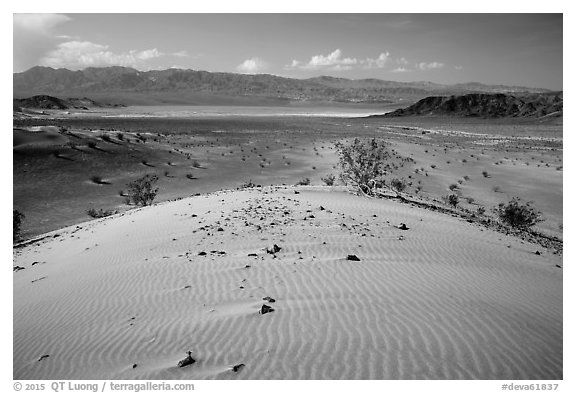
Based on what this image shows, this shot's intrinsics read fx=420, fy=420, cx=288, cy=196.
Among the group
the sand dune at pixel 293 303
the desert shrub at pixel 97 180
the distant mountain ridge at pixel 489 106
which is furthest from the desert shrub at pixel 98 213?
the distant mountain ridge at pixel 489 106

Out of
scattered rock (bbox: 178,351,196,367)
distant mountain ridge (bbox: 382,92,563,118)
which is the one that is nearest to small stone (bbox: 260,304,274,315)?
scattered rock (bbox: 178,351,196,367)

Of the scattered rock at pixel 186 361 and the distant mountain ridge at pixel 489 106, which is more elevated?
the distant mountain ridge at pixel 489 106

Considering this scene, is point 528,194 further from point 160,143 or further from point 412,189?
point 160,143

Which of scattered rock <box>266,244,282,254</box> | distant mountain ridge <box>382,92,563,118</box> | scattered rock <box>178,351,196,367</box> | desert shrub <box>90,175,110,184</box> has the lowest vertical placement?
scattered rock <box>178,351,196,367</box>

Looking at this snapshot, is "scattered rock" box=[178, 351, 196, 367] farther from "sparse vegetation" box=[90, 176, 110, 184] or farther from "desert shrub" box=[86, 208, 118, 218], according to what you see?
"sparse vegetation" box=[90, 176, 110, 184]

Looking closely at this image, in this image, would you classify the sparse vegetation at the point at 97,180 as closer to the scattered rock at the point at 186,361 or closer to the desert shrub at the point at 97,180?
the desert shrub at the point at 97,180

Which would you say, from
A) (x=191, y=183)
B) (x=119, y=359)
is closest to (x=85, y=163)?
(x=191, y=183)
